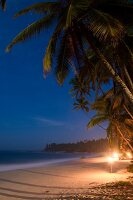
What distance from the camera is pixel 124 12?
10852 mm

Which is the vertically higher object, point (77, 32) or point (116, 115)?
point (77, 32)

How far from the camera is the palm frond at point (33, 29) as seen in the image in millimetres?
10828

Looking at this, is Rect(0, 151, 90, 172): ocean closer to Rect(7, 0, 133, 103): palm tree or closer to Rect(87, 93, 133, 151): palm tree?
Rect(87, 93, 133, 151): palm tree

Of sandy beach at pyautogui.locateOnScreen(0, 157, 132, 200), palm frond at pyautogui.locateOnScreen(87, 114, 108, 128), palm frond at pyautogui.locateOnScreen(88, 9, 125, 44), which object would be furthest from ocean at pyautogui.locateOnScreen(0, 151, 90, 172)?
palm frond at pyautogui.locateOnScreen(88, 9, 125, 44)

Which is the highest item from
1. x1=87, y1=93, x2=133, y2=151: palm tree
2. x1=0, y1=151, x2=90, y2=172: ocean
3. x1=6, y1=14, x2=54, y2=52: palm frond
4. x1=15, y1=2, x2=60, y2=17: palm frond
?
x1=15, y1=2, x2=60, y2=17: palm frond

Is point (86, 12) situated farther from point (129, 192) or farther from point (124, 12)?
point (129, 192)

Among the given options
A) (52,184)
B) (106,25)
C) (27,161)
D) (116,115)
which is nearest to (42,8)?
(106,25)

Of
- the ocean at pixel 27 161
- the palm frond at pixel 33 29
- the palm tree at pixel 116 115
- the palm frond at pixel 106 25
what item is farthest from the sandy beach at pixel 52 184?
the ocean at pixel 27 161

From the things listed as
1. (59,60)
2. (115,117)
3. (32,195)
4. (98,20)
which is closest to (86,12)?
(98,20)

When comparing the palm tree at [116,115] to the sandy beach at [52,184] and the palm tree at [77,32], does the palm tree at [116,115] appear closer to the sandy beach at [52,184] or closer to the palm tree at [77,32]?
the sandy beach at [52,184]

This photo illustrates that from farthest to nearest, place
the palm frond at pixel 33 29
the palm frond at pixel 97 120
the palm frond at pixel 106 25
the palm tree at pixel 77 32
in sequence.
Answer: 1. the palm frond at pixel 97 120
2. the palm frond at pixel 33 29
3. the palm tree at pixel 77 32
4. the palm frond at pixel 106 25

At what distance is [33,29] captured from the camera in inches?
427

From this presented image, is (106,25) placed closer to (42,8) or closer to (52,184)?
(42,8)

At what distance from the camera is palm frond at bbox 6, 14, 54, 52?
35.5ft
